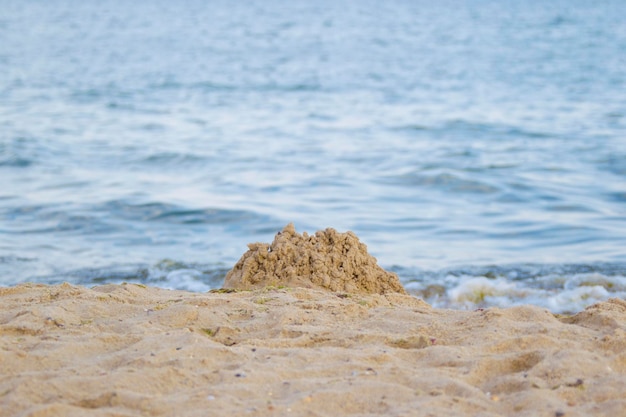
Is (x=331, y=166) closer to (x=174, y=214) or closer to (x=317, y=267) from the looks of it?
(x=174, y=214)

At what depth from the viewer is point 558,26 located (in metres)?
39.4

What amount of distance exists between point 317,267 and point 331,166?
285 inches

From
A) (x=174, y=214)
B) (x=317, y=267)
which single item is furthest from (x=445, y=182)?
(x=317, y=267)

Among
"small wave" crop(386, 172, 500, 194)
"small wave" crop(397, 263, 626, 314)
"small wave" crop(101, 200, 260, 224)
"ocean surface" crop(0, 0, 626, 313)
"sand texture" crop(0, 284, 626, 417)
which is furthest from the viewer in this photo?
"small wave" crop(386, 172, 500, 194)

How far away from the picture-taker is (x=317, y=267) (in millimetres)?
5227

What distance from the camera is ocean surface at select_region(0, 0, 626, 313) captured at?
313 inches

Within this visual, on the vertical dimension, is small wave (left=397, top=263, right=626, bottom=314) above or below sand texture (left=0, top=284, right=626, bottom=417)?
above

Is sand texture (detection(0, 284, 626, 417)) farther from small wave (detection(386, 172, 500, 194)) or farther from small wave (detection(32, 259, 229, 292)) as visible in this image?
small wave (detection(386, 172, 500, 194))

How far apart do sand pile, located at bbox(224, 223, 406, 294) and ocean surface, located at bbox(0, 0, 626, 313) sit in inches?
76.9

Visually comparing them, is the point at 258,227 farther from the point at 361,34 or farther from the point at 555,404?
the point at 361,34

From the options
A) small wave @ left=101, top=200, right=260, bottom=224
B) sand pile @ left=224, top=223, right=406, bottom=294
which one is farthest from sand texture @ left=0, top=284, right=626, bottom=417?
small wave @ left=101, top=200, right=260, bottom=224

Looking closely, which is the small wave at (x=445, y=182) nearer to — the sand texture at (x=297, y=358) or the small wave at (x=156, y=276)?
the small wave at (x=156, y=276)

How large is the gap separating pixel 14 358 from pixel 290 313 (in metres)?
1.40

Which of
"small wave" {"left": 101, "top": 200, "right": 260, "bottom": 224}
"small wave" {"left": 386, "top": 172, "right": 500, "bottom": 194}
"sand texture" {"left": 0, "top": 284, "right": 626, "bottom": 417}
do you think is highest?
"small wave" {"left": 386, "top": 172, "right": 500, "bottom": 194}
